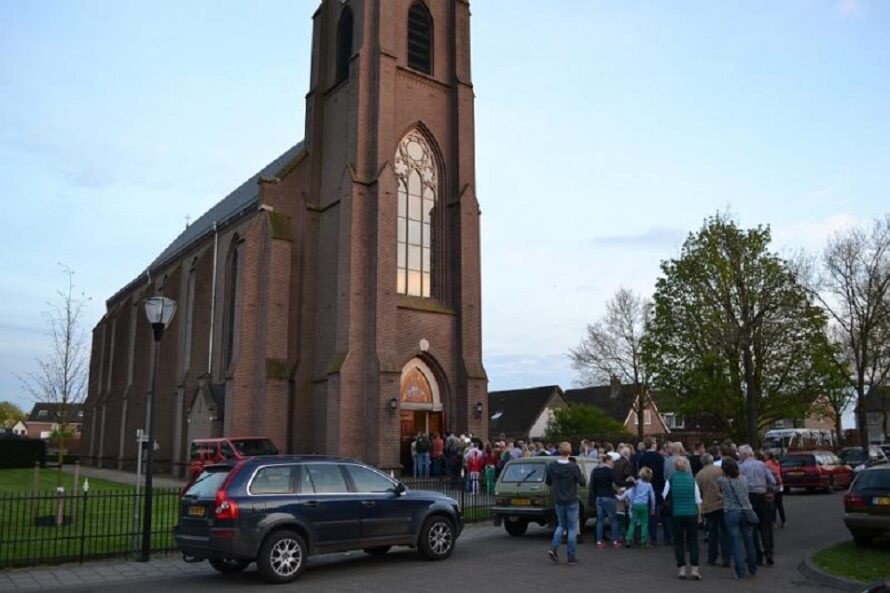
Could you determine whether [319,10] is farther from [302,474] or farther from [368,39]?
[302,474]

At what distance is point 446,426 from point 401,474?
269 cm

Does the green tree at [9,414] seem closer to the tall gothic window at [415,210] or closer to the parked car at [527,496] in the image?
A: the tall gothic window at [415,210]

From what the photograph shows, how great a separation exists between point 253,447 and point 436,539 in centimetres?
1269

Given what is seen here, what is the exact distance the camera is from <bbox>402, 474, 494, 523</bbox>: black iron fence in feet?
60.4

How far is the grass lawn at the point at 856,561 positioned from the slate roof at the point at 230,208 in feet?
84.0

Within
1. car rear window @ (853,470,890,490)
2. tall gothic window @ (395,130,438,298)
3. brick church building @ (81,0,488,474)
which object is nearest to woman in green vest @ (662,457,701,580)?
car rear window @ (853,470,890,490)

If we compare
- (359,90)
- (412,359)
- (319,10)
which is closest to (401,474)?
(412,359)

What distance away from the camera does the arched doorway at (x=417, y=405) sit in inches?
1109

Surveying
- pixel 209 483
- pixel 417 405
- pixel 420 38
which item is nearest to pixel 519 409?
pixel 417 405

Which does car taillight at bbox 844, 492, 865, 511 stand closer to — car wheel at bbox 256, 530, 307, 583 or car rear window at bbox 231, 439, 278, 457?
car wheel at bbox 256, 530, 307, 583

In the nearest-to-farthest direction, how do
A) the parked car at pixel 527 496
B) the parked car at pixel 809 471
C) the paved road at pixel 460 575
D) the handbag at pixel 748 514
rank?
1. the paved road at pixel 460 575
2. the handbag at pixel 748 514
3. the parked car at pixel 527 496
4. the parked car at pixel 809 471

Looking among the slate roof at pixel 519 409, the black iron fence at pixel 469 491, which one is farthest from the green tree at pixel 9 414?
the black iron fence at pixel 469 491

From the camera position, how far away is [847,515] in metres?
13.4

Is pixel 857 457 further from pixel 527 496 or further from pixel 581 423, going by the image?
pixel 527 496
